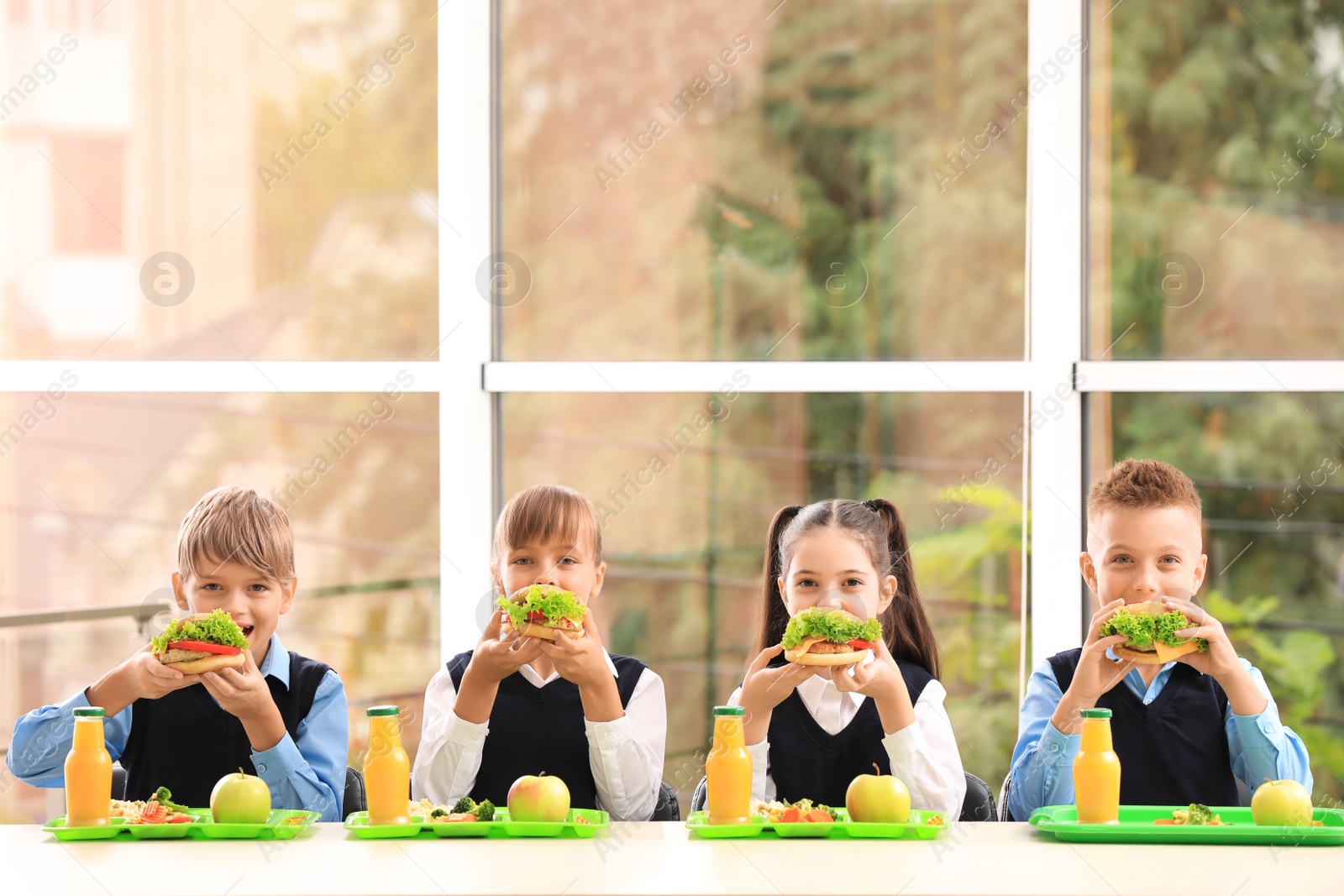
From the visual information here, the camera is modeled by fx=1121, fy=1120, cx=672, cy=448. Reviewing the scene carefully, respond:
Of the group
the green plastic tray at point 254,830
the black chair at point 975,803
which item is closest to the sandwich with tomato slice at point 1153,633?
the black chair at point 975,803

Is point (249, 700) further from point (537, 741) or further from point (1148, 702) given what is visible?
point (1148, 702)

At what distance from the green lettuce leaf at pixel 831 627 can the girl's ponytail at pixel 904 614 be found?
0.43 meters

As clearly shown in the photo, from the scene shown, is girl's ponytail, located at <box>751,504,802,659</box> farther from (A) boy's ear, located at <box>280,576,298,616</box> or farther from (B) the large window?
(A) boy's ear, located at <box>280,576,298,616</box>

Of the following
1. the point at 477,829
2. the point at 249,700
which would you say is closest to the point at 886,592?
the point at 477,829

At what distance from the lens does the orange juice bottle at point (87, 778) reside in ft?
6.47

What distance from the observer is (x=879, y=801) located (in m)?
1.94

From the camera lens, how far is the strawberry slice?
2.12 m

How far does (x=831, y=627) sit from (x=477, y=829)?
0.74 m

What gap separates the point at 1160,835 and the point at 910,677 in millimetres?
692

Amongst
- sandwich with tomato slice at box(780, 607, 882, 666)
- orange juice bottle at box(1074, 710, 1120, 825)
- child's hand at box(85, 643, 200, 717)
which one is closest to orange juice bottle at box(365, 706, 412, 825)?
child's hand at box(85, 643, 200, 717)

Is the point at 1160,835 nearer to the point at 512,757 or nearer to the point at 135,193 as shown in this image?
the point at 512,757

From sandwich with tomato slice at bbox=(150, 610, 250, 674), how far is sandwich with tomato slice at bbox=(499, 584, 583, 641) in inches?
20.6

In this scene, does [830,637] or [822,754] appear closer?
[830,637]

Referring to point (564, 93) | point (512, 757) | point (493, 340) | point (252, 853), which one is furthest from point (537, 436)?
point (252, 853)
